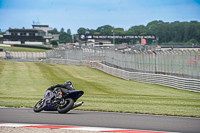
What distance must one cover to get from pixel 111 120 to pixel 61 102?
1770 millimetres

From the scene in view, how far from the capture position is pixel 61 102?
10109 mm

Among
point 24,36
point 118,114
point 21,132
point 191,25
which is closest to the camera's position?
point 21,132

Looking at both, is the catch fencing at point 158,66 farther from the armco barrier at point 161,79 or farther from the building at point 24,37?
the building at point 24,37

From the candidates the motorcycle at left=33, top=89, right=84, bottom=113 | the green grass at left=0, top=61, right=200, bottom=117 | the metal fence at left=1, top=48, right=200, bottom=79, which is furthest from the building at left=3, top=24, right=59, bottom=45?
the motorcycle at left=33, top=89, right=84, bottom=113

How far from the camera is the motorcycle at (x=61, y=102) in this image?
9.94 metres

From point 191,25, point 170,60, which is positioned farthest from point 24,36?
point 170,60

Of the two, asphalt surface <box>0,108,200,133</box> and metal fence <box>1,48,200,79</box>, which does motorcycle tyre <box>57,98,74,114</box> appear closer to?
asphalt surface <box>0,108,200,133</box>

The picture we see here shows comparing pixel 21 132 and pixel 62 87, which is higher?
pixel 62 87

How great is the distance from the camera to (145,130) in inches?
312

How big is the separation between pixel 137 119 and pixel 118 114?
1083 millimetres

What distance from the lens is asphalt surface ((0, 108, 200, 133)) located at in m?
8.40

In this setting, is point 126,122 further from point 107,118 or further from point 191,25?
point 191,25

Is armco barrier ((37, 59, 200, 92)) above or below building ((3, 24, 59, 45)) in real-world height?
below

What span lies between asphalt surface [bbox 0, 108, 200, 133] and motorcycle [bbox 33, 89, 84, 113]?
23 cm
